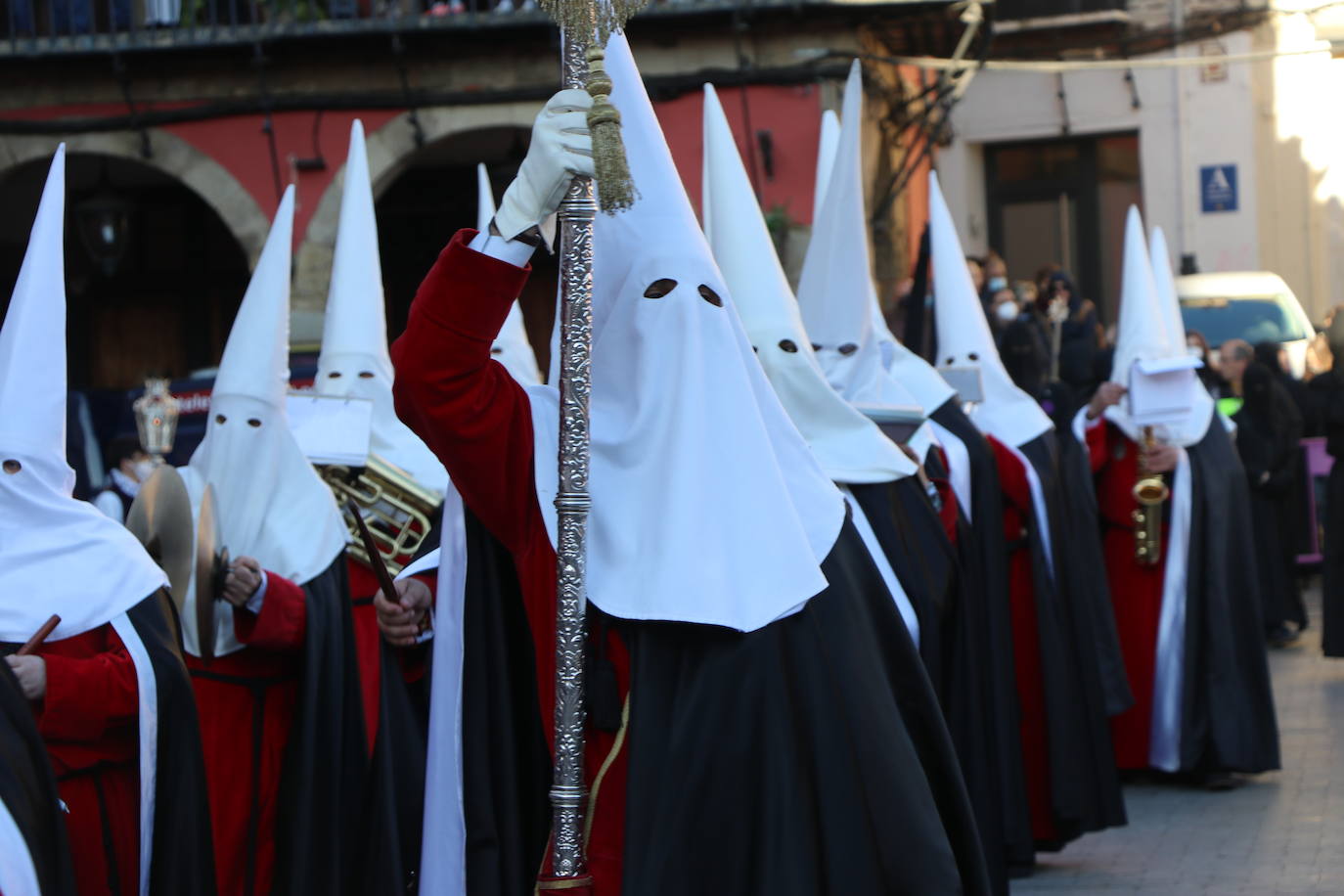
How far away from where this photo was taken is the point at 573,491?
3.24 meters

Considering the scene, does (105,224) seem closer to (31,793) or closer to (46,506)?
(46,506)

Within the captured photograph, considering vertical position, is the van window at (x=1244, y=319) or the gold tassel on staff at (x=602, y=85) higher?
the gold tassel on staff at (x=602, y=85)

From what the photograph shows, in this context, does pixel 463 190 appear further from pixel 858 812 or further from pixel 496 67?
pixel 858 812

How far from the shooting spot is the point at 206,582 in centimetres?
547

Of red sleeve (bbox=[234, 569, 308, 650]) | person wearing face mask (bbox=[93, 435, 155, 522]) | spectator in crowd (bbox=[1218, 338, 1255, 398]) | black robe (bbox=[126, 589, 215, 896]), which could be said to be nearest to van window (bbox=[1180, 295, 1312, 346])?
spectator in crowd (bbox=[1218, 338, 1255, 398])

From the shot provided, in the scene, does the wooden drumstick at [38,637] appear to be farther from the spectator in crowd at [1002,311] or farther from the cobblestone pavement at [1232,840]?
the spectator in crowd at [1002,311]

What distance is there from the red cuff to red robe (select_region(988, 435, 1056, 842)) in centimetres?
499

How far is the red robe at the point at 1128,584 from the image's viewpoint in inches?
378

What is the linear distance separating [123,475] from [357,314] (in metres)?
3.04

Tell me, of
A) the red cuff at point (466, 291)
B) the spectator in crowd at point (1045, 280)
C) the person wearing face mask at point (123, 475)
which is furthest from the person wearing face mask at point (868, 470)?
the spectator in crowd at point (1045, 280)

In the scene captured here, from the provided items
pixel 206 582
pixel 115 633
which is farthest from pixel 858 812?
pixel 206 582

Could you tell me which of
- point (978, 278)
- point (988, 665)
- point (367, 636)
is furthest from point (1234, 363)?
point (367, 636)

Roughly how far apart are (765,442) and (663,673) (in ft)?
1.46

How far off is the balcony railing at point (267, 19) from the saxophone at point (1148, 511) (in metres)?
5.56
